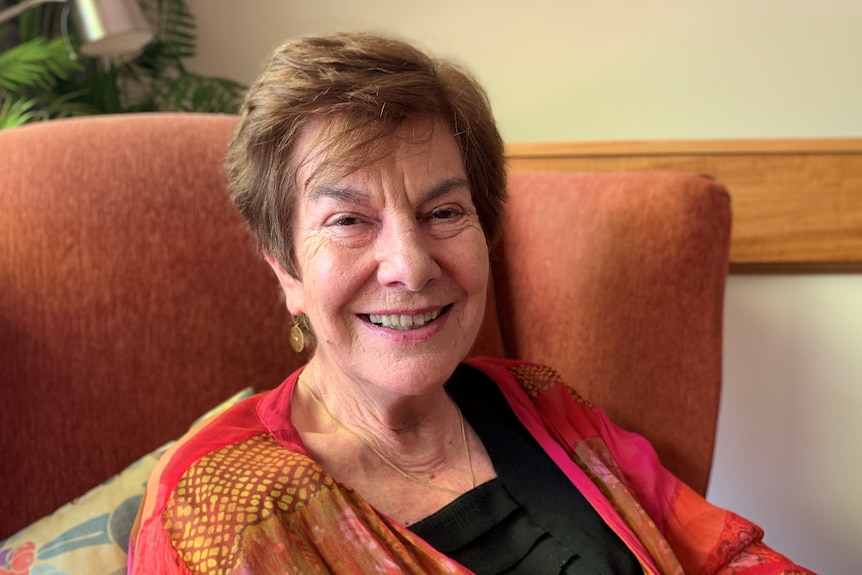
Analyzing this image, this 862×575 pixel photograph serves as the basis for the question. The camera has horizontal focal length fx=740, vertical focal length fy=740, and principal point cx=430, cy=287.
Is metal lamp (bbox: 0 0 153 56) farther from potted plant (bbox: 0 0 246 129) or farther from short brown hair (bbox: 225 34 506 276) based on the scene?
short brown hair (bbox: 225 34 506 276)

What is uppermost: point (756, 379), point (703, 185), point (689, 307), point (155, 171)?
point (155, 171)

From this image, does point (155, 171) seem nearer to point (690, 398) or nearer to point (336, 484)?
point (336, 484)

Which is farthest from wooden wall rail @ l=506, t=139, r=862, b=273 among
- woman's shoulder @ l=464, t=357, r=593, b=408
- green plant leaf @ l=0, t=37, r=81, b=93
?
green plant leaf @ l=0, t=37, r=81, b=93

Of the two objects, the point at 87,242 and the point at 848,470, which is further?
the point at 848,470

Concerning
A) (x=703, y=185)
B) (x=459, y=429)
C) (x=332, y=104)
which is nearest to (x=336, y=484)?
(x=459, y=429)

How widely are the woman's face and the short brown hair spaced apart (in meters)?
0.02

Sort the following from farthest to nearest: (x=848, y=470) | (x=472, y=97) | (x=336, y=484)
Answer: (x=848, y=470)
(x=472, y=97)
(x=336, y=484)

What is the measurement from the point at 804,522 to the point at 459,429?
1129 millimetres

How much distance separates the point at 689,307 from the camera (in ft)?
4.06

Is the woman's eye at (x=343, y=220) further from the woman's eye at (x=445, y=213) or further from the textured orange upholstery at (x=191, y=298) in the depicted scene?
the textured orange upholstery at (x=191, y=298)

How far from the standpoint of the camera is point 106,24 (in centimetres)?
141

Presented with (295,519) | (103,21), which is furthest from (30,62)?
(295,519)

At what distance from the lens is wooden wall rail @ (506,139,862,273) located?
1.54m

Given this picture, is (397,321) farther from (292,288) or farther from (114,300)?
(114,300)
